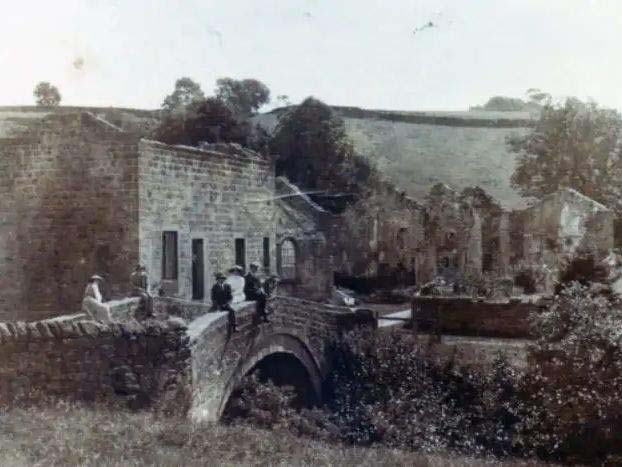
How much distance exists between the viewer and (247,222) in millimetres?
14969

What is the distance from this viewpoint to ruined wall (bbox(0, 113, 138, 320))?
553 inches

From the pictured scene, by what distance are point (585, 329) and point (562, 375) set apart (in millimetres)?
665

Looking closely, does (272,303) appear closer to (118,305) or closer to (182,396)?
(118,305)

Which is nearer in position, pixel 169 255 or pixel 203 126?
pixel 169 255

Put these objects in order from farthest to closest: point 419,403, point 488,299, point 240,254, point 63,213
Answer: point 240,254, point 63,213, point 488,299, point 419,403

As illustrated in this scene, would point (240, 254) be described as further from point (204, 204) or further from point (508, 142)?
point (508, 142)

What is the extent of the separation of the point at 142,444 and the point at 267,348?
5.84 meters

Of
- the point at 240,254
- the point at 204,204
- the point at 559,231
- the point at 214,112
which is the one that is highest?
the point at 214,112

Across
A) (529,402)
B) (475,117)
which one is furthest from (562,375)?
(475,117)

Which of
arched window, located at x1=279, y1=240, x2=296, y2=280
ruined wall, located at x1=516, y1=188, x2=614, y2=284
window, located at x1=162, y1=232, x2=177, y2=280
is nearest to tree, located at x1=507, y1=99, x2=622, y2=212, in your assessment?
ruined wall, located at x1=516, y1=188, x2=614, y2=284

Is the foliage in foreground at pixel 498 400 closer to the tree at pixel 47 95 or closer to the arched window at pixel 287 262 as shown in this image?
the arched window at pixel 287 262

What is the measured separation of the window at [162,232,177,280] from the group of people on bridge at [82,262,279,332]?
0.54 metres

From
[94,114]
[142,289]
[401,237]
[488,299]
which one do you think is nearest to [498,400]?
[488,299]

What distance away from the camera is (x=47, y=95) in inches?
507
